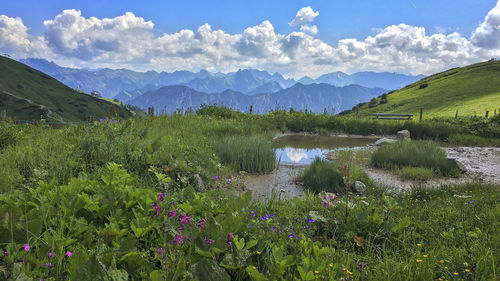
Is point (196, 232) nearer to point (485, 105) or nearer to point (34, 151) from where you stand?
point (34, 151)

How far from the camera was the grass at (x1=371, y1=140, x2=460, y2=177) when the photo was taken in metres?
8.30

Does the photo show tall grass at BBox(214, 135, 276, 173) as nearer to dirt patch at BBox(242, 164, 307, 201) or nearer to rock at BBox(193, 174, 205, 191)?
dirt patch at BBox(242, 164, 307, 201)

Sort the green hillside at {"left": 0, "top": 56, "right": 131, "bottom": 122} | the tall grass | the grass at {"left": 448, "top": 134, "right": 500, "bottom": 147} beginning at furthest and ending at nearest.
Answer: the green hillside at {"left": 0, "top": 56, "right": 131, "bottom": 122} → the grass at {"left": 448, "top": 134, "right": 500, "bottom": 147} → the tall grass

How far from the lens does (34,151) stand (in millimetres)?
4531

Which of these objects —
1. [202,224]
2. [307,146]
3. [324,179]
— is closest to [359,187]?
[324,179]

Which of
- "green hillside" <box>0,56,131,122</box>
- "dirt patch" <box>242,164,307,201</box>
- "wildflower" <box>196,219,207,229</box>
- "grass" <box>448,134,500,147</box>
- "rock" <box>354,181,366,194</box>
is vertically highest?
"green hillside" <box>0,56,131,122</box>

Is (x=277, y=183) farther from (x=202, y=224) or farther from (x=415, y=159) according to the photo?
(x=415, y=159)

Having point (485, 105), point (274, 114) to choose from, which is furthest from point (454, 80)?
point (274, 114)

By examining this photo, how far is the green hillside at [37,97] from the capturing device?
9819cm

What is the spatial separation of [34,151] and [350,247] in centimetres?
506

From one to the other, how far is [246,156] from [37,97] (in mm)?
139914

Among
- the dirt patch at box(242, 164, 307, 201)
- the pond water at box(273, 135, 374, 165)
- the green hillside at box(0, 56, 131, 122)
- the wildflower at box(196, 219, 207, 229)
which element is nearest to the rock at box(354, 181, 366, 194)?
the dirt patch at box(242, 164, 307, 201)

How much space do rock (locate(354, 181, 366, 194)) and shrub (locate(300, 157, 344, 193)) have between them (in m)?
0.34

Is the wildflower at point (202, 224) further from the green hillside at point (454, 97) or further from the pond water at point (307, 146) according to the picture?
the green hillside at point (454, 97)
